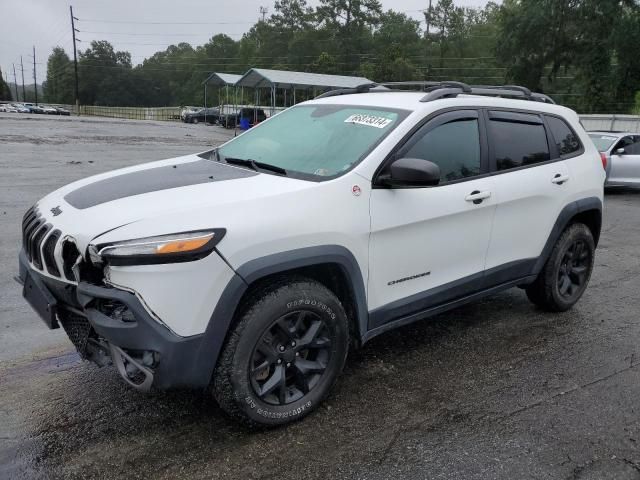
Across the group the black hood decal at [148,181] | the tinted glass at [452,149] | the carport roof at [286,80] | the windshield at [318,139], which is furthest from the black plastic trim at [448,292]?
the carport roof at [286,80]

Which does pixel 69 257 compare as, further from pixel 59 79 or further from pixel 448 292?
pixel 59 79

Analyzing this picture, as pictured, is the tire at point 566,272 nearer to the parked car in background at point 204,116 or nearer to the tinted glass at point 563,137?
the tinted glass at point 563,137

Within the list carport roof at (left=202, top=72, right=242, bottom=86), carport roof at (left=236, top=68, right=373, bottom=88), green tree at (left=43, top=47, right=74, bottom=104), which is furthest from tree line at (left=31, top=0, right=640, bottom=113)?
carport roof at (left=202, top=72, right=242, bottom=86)

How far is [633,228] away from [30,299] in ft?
30.5

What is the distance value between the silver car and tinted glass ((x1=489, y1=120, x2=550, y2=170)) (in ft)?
32.4

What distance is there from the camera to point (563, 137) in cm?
478

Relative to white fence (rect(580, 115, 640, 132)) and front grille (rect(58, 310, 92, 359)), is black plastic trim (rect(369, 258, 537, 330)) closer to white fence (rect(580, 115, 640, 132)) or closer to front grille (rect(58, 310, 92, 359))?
front grille (rect(58, 310, 92, 359))

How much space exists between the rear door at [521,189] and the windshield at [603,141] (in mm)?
9885

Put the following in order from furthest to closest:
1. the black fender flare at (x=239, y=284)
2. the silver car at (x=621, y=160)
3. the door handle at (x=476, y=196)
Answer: the silver car at (x=621, y=160), the door handle at (x=476, y=196), the black fender flare at (x=239, y=284)

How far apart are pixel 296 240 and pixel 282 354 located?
2.01 feet

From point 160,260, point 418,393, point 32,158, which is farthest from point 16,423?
point 32,158

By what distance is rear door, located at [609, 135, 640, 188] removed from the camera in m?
13.3

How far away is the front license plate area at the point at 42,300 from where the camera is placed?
116 inches

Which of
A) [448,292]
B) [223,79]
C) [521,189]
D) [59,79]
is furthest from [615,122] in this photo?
[59,79]
